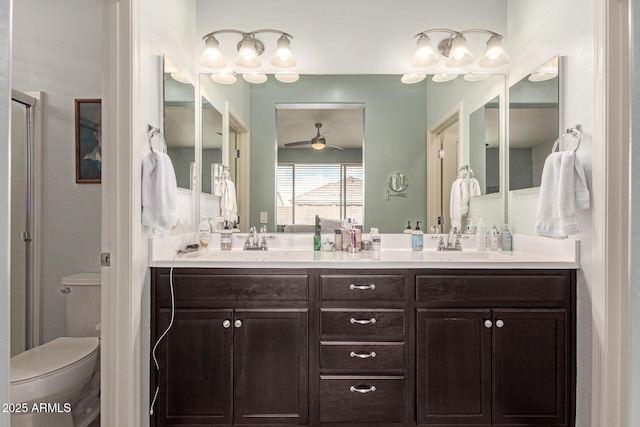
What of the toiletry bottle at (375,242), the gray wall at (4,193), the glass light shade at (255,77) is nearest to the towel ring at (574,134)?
the toiletry bottle at (375,242)

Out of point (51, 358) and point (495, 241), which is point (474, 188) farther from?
point (51, 358)

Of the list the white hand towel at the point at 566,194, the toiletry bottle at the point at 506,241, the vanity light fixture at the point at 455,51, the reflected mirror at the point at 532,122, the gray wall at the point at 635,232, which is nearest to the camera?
the gray wall at the point at 635,232

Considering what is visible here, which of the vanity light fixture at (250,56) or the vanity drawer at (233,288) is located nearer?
the vanity drawer at (233,288)

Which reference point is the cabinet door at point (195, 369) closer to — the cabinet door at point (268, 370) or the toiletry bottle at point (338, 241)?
the cabinet door at point (268, 370)

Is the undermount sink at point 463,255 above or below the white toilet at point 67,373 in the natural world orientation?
above

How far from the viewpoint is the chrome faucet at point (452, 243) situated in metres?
2.27

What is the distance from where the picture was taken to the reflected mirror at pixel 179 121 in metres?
2.00

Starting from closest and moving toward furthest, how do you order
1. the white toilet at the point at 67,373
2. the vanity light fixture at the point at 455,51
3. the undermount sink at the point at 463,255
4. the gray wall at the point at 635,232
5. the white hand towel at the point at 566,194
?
1. the gray wall at the point at 635,232
2. the white toilet at the point at 67,373
3. the white hand towel at the point at 566,194
4. the undermount sink at the point at 463,255
5. the vanity light fixture at the point at 455,51

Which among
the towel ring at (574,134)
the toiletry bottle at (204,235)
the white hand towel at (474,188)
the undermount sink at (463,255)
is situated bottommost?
the undermount sink at (463,255)

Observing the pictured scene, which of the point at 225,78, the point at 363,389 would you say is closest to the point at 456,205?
the point at 363,389

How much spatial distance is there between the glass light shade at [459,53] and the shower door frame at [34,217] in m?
2.72

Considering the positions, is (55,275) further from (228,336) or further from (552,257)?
(552,257)

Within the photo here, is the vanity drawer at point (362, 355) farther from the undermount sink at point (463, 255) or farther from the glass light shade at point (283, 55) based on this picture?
the glass light shade at point (283, 55)

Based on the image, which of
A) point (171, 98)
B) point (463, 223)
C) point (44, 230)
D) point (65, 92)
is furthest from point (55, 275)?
point (463, 223)
